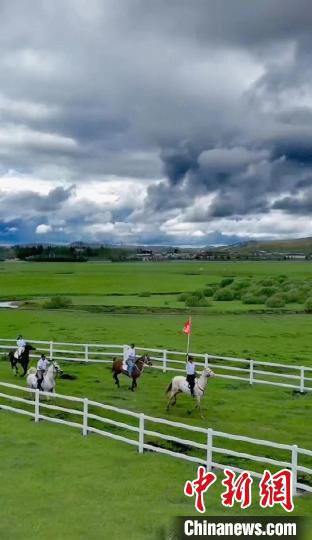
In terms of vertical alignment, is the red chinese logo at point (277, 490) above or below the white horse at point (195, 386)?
below

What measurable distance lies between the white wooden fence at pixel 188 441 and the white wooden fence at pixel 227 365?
7.21 m

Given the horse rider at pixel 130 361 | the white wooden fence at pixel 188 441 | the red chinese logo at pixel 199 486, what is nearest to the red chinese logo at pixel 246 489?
the red chinese logo at pixel 199 486

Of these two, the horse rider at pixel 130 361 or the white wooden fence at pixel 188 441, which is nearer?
the white wooden fence at pixel 188 441

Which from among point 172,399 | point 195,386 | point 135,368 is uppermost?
point 195,386

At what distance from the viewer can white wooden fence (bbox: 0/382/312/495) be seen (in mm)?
13828

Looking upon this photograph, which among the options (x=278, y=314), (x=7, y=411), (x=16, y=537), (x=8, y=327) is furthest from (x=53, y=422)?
(x=278, y=314)

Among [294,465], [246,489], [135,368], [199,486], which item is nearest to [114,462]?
[199,486]

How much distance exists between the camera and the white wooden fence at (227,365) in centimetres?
2572

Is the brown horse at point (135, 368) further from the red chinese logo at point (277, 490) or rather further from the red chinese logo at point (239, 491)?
the red chinese logo at point (277, 490)

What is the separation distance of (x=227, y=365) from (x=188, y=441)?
17.6 meters

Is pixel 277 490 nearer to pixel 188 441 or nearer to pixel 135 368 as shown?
pixel 188 441

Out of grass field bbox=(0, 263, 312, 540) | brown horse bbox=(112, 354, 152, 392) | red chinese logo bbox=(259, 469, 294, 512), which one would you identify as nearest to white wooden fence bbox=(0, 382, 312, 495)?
red chinese logo bbox=(259, 469, 294, 512)

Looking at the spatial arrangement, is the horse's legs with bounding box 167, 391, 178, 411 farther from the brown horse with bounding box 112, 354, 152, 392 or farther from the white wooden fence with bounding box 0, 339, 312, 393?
the white wooden fence with bounding box 0, 339, 312, 393

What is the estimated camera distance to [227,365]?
32031mm
